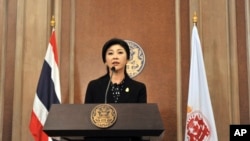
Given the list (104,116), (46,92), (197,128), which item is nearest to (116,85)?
(104,116)

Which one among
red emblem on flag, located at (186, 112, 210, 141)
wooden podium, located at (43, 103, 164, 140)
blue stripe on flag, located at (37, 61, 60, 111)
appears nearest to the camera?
wooden podium, located at (43, 103, 164, 140)

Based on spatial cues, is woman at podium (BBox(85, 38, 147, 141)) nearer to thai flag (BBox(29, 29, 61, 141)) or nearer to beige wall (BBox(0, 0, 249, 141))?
thai flag (BBox(29, 29, 61, 141))

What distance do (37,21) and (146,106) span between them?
2.46 meters

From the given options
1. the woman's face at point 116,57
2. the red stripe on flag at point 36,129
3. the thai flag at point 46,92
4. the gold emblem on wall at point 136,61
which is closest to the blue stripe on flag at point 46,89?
the thai flag at point 46,92

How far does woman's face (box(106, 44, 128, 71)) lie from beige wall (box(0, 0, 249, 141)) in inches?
58.4

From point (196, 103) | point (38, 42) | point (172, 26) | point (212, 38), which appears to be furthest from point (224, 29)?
point (38, 42)

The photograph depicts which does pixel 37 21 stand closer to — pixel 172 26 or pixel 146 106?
pixel 172 26

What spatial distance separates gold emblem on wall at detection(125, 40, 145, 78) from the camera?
410 cm

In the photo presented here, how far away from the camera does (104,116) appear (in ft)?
6.65

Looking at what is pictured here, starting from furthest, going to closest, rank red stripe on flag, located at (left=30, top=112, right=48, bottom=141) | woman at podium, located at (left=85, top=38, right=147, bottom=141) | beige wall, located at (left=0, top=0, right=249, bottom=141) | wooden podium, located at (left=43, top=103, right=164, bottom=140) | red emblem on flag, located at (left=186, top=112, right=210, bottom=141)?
beige wall, located at (left=0, top=0, right=249, bottom=141)
red stripe on flag, located at (left=30, top=112, right=48, bottom=141)
red emblem on flag, located at (left=186, top=112, right=210, bottom=141)
woman at podium, located at (left=85, top=38, right=147, bottom=141)
wooden podium, located at (left=43, top=103, right=164, bottom=140)

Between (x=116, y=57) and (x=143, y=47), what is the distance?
5.16 feet

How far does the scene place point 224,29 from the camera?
13.3 ft

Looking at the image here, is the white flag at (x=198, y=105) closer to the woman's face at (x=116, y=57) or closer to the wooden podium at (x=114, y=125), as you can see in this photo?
the woman's face at (x=116, y=57)

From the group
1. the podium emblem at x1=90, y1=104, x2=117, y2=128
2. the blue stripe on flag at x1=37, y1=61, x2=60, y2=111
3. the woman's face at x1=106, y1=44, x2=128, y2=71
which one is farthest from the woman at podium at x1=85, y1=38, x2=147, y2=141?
the blue stripe on flag at x1=37, y1=61, x2=60, y2=111
